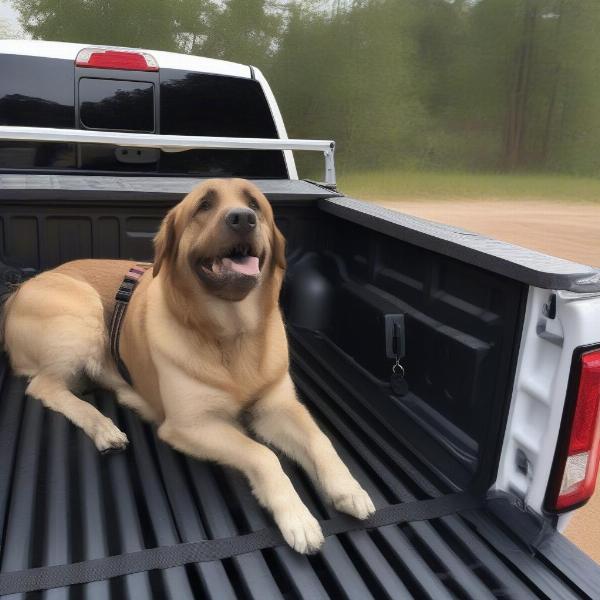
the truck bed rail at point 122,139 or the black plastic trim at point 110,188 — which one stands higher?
the truck bed rail at point 122,139

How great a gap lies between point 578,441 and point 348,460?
2.60 feet

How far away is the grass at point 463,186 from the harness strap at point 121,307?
22445 millimetres

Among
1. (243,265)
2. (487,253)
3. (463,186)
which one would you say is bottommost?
(463,186)

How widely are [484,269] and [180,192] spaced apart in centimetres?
163

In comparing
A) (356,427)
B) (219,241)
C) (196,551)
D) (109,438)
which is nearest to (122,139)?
(219,241)

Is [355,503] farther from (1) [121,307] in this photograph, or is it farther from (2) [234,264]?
(1) [121,307]

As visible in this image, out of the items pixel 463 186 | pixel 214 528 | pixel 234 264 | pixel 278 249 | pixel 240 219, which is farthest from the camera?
pixel 463 186

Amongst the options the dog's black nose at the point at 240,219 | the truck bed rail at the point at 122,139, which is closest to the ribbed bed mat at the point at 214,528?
the dog's black nose at the point at 240,219

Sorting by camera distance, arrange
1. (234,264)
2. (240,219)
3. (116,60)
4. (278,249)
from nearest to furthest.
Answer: (240,219) → (234,264) → (278,249) → (116,60)

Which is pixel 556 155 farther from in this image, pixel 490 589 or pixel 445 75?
pixel 490 589

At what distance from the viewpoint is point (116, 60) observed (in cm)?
356

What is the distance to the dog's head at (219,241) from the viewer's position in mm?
2201

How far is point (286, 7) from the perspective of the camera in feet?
119

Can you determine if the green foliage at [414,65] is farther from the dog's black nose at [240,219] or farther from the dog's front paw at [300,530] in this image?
the dog's front paw at [300,530]
